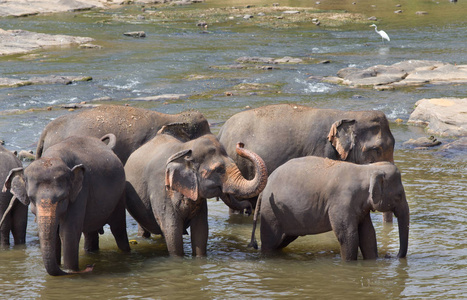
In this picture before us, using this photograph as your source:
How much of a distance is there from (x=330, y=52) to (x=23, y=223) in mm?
17170

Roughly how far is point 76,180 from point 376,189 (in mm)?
2612

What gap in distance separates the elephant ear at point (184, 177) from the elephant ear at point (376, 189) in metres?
1.55

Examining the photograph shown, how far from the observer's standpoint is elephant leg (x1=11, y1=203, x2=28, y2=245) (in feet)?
25.6

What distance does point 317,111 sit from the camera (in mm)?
9383

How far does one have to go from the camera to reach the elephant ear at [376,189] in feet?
23.1

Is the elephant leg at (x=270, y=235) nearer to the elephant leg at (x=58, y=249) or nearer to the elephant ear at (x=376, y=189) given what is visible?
the elephant ear at (x=376, y=189)

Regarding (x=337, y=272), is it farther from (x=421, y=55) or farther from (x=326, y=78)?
(x=421, y=55)

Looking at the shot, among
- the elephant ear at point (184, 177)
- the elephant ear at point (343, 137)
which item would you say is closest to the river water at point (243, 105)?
the elephant ear at point (184, 177)

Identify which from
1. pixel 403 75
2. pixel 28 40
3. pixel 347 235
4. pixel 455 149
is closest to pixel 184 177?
pixel 347 235

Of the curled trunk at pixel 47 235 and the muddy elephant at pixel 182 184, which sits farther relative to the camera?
the muddy elephant at pixel 182 184

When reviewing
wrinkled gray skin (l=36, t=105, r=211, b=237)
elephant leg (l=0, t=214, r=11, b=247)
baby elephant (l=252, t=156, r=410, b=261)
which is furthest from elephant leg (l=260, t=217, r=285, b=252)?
elephant leg (l=0, t=214, r=11, b=247)

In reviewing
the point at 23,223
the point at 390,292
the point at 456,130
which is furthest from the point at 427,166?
the point at 23,223

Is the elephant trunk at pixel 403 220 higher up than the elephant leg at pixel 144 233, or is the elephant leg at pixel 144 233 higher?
the elephant trunk at pixel 403 220

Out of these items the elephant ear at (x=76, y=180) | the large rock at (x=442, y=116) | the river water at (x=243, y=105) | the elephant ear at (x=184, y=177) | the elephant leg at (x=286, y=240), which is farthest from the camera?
the large rock at (x=442, y=116)
